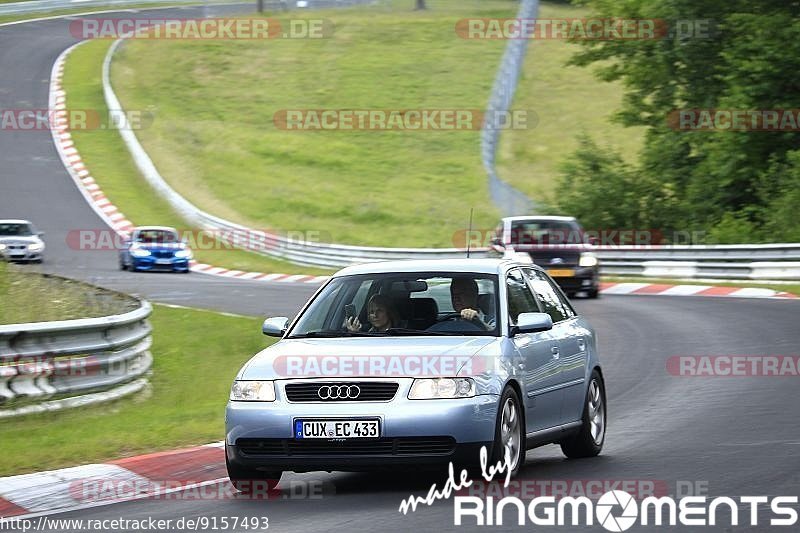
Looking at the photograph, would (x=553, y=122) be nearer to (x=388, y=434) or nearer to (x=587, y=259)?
(x=587, y=259)

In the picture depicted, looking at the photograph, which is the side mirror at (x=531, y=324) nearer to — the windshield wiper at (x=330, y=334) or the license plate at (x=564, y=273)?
the windshield wiper at (x=330, y=334)

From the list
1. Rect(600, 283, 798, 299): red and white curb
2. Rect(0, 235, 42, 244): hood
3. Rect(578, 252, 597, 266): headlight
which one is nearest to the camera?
Rect(600, 283, 798, 299): red and white curb

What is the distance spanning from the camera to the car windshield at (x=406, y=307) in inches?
385

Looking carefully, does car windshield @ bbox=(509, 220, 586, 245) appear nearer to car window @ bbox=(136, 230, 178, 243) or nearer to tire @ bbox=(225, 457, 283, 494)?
car window @ bbox=(136, 230, 178, 243)

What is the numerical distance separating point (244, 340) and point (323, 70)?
165 feet

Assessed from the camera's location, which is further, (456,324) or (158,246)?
(158,246)

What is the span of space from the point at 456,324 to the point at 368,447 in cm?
134

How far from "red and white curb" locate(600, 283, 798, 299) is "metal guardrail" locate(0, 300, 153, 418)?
16.4 m

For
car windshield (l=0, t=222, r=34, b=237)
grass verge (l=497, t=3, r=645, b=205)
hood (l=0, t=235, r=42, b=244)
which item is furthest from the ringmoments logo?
grass verge (l=497, t=3, r=645, b=205)

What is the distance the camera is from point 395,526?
7.82 m

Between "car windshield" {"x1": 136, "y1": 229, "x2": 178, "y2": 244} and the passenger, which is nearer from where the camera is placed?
the passenger

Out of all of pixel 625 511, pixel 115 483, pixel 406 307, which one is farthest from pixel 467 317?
pixel 115 483

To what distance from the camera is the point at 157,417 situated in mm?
13258

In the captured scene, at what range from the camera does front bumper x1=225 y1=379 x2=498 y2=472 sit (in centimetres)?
873
